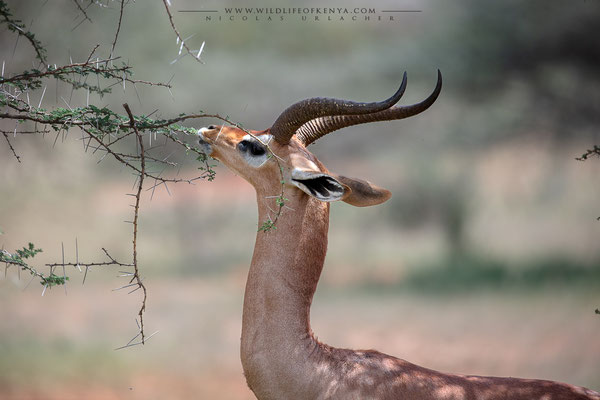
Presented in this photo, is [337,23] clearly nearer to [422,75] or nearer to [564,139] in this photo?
[422,75]

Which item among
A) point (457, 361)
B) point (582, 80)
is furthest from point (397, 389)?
point (582, 80)

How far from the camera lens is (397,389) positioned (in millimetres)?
2828

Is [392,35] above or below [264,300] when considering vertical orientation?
above

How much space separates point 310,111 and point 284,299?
2.53 ft

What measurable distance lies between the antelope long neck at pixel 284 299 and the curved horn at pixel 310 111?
0.27m

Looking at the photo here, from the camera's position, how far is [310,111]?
2.93 meters

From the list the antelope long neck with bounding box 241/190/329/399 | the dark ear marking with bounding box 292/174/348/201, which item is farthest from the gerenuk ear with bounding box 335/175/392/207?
the dark ear marking with bounding box 292/174/348/201

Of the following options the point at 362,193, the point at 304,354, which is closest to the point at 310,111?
the point at 362,193

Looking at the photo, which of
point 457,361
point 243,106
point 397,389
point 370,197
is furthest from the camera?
point 243,106

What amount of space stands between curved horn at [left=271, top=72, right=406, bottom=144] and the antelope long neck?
271 millimetres

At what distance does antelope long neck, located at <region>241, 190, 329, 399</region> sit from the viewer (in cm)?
280

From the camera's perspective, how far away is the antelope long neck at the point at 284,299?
280cm

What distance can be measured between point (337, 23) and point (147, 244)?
8.15 feet

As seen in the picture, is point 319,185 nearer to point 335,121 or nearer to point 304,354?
point 335,121
